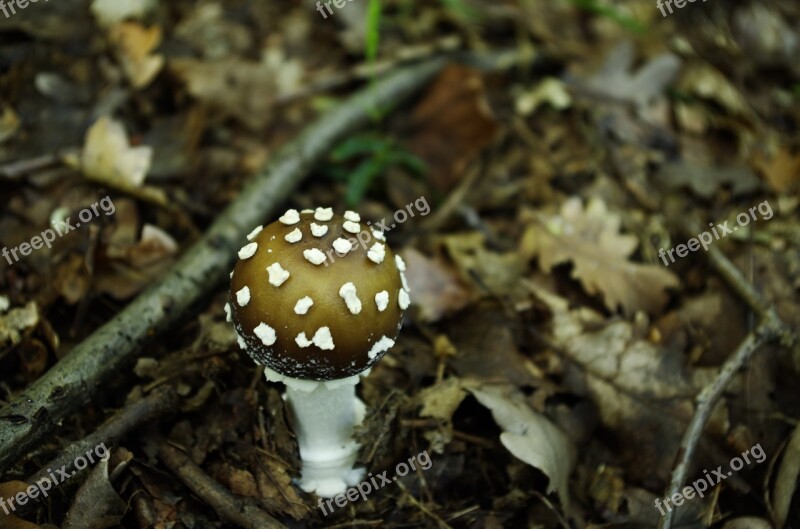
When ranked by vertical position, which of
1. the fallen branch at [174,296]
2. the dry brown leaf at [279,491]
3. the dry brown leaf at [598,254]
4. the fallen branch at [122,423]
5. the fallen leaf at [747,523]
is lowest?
the fallen leaf at [747,523]

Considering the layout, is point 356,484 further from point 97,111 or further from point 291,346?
point 97,111

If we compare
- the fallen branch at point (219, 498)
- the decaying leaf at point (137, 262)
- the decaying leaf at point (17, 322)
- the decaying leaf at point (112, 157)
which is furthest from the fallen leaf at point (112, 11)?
the fallen branch at point (219, 498)

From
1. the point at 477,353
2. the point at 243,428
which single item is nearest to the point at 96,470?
the point at 243,428

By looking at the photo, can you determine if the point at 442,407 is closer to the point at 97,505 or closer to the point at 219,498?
the point at 219,498

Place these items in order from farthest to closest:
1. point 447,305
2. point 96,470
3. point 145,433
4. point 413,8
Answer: point 413,8, point 447,305, point 145,433, point 96,470

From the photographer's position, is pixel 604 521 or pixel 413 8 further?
pixel 413 8

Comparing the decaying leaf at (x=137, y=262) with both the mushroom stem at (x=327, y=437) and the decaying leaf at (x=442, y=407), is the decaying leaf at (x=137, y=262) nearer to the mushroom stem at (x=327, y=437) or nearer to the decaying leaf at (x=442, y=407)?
the mushroom stem at (x=327, y=437)

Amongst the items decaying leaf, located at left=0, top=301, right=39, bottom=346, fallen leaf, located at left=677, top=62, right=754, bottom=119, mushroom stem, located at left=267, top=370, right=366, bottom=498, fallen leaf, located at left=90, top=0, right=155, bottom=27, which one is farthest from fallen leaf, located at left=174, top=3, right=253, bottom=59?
fallen leaf, located at left=677, top=62, right=754, bottom=119
